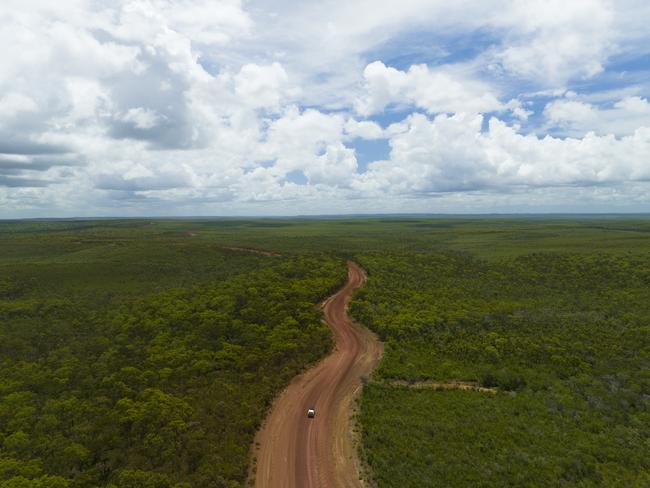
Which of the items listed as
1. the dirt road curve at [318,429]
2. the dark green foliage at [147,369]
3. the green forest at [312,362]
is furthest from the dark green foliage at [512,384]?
the dark green foliage at [147,369]

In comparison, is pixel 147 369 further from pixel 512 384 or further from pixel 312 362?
pixel 512 384

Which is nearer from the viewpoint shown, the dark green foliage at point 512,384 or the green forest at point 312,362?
the dark green foliage at point 512,384

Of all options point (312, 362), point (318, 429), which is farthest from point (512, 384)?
point (312, 362)

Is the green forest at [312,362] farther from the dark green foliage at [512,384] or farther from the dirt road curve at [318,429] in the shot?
the dirt road curve at [318,429]

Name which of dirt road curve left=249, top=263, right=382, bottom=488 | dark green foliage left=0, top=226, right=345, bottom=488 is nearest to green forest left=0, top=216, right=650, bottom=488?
dark green foliage left=0, top=226, right=345, bottom=488

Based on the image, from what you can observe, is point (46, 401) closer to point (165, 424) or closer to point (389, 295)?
point (165, 424)

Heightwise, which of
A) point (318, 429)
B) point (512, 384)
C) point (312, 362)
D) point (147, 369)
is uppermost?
point (147, 369)

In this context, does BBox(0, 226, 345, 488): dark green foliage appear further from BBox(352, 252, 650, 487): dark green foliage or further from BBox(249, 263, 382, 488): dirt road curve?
BBox(352, 252, 650, 487): dark green foliage
